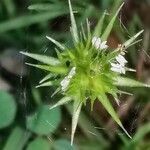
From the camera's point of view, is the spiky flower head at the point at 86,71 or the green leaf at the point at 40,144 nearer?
the spiky flower head at the point at 86,71

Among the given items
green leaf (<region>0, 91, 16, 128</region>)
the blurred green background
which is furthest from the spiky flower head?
green leaf (<region>0, 91, 16, 128</region>)

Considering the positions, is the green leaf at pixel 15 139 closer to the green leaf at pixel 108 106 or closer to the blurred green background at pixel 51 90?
the blurred green background at pixel 51 90

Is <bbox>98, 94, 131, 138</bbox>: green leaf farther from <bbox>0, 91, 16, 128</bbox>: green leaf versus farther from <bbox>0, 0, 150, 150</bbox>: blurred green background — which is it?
<bbox>0, 91, 16, 128</bbox>: green leaf

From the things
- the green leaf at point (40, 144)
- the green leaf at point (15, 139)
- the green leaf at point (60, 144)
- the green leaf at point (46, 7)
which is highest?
the green leaf at point (46, 7)

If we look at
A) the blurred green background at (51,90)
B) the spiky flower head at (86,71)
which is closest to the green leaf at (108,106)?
the spiky flower head at (86,71)

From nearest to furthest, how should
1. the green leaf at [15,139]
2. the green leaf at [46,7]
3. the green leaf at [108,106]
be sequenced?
the green leaf at [108,106] → the green leaf at [46,7] → the green leaf at [15,139]

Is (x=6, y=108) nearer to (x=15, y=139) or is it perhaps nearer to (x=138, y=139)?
(x=15, y=139)
